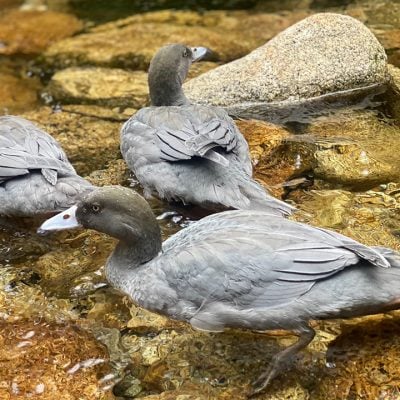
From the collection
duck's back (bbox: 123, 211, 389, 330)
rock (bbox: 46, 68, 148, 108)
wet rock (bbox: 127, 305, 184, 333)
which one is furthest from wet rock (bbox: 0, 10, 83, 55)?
duck's back (bbox: 123, 211, 389, 330)

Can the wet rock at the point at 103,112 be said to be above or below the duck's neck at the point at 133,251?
below

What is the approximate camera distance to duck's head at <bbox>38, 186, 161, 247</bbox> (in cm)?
400

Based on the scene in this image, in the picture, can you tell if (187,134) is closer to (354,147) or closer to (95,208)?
(95,208)

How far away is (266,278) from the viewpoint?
3.58 meters

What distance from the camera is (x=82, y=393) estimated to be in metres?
3.66

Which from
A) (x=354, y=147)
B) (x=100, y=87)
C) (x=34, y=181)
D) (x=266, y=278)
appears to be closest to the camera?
(x=266, y=278)

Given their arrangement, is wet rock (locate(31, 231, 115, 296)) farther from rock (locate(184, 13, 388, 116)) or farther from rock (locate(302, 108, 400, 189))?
rock (locate(184, 13, 388, 116))

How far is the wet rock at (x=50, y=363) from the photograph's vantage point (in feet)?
12.0

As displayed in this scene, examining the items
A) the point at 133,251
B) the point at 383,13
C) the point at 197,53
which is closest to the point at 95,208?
the point at 133,251

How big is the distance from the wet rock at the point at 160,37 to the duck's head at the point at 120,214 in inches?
165

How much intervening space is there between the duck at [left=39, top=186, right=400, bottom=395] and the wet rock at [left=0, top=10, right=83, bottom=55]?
18.0 feet

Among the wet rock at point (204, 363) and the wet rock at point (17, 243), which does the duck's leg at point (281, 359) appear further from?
the wet rock at point (17, 243)

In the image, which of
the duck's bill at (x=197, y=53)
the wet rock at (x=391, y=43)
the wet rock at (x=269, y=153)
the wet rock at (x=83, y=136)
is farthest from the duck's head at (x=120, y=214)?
the wet rock at (x=391, y=43)

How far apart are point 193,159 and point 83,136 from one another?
1.81 metres
